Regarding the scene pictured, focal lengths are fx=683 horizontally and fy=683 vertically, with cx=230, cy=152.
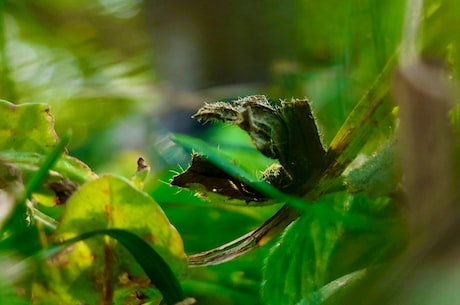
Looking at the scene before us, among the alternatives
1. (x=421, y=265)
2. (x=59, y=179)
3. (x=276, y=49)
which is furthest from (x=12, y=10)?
(x=421, y=265)

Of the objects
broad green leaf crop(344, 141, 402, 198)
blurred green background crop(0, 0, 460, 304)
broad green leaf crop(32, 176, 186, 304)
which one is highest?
broad green leaf crop(344, 141, 402, 198)

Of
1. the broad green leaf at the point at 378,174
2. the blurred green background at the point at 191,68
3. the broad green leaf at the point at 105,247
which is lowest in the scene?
the blurred green background at the point at 191,68

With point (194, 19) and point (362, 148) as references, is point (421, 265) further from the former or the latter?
point (194, 19)

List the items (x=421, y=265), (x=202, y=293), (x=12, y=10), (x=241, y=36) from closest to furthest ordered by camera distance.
Result: (x=421, y=265) → (x=202, y=293) → (x=12, y=10) → (x=241, y=36)

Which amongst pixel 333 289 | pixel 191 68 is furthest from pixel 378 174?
pixel 191 68

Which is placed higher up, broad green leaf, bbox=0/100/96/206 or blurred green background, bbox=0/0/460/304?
broad green leaf, bbox=0/100/96/206
